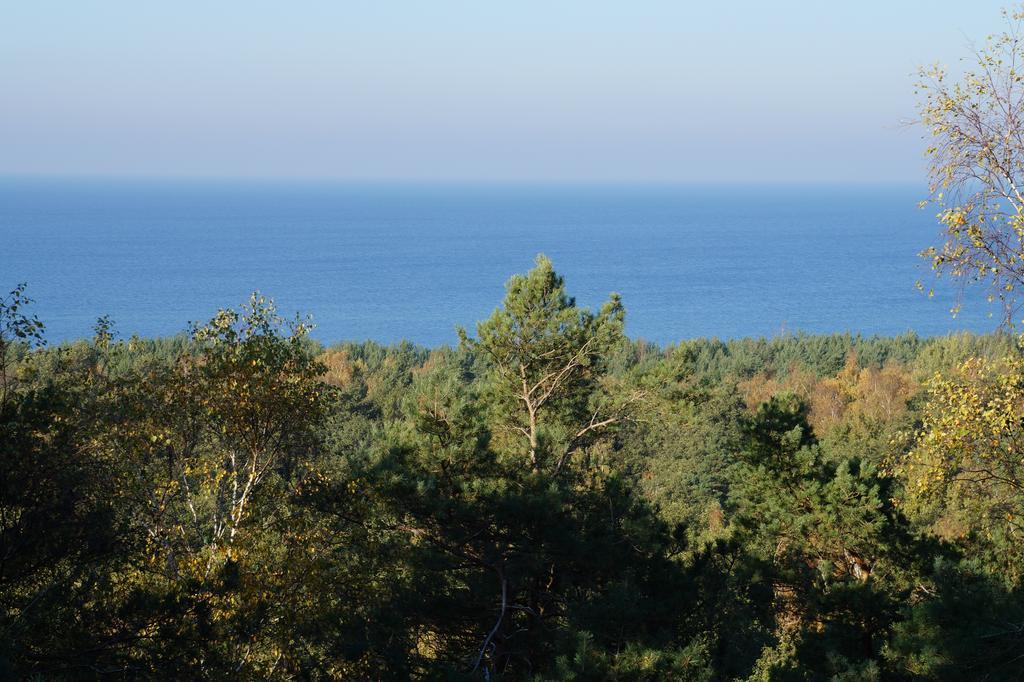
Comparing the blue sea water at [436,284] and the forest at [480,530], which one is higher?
the forest at [480,530]

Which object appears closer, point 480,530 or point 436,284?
point 480,530

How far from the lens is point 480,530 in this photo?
1342 centimetres

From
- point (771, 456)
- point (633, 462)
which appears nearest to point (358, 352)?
point (633, 462)

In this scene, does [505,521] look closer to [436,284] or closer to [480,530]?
[480,530]

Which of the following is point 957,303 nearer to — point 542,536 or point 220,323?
point 542,536

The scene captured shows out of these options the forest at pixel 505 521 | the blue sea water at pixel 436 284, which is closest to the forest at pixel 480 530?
the forest at pixel 505 521

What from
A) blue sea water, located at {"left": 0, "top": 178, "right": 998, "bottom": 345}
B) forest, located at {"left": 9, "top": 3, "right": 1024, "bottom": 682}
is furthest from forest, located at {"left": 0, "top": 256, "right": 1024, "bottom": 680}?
blue sea water, located at {"left": 0, "top": 178, "right": 998, "bottom": 345}

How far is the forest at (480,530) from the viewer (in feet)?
30.0

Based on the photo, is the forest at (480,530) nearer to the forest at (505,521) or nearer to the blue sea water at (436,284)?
the forest at (505,521)

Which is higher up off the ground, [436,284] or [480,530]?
[480,530]

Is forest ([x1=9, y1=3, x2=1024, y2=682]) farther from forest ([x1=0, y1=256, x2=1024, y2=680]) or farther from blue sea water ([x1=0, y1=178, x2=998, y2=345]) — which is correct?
blue sea water ([x1=0, y1=178, x2=998, y2=345])

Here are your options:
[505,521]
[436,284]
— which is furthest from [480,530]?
[436,284]

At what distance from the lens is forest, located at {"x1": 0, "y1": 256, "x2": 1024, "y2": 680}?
9148 millimetres

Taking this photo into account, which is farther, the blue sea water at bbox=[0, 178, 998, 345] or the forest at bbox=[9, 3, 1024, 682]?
the blue sea water at bbox=[0, 178, 998, 345]
